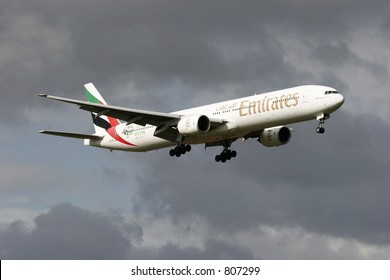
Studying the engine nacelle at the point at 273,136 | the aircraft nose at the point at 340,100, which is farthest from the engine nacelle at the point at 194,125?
the aircraft nose at the point at 340,100

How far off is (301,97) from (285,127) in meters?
8.45

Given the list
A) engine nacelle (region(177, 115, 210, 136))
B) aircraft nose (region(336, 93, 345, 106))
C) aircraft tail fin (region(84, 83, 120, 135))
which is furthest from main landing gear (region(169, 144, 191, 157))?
aircraft nose (region(336, 93, 345, 106))

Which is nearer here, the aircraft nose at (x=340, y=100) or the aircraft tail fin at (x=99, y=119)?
the aircraft nose at (x=340, y=100)

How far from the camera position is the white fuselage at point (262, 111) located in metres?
65.5

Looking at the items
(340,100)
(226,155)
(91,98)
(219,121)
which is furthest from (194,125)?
(91,98)

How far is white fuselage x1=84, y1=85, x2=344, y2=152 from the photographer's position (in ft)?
215

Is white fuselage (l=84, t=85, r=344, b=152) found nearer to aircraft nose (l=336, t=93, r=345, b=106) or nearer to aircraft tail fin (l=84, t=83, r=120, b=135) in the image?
aircraft nose (l=336, t=93, r=345, b=106)

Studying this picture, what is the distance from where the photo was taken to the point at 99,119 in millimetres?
82312

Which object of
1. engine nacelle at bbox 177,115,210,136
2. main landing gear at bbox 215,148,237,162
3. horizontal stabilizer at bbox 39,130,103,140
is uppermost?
horizontal stabilizer at bbox 39,130,103,140

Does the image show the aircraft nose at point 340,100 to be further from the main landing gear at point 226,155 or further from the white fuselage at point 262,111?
the main landing gear at point 226,155

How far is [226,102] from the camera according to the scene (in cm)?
7069

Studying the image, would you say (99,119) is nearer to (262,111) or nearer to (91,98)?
(91,98)

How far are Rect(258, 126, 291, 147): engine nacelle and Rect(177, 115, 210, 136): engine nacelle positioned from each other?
618 centimetres

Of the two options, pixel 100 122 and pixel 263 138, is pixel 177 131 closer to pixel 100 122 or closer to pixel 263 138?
pixel 263 138
